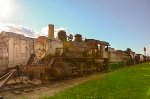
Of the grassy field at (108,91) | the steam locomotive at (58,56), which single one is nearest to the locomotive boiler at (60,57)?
the steam locomotive at (58,56)

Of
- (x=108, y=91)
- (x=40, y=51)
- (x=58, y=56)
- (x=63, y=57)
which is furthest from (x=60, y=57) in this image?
(x=108, y=91)

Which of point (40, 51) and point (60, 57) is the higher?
point (40, 51)

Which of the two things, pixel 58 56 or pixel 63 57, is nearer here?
pixel 58 56

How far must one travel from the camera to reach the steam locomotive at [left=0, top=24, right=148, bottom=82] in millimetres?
20956

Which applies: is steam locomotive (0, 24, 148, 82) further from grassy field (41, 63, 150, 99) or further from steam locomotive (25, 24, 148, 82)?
grassy field (41, 63, 150, 99)

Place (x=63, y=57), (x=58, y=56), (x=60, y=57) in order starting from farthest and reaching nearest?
(x=63, y=57)
(x=58, y=56)
(x=60, y=57)

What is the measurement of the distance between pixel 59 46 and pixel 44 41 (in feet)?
6.56

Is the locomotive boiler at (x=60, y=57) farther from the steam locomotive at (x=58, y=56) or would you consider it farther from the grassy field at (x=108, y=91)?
the grassy field at (x=108, y=91)

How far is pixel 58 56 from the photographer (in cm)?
2286

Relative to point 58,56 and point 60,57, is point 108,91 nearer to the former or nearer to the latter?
point 60,57

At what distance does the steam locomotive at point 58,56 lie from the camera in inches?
825

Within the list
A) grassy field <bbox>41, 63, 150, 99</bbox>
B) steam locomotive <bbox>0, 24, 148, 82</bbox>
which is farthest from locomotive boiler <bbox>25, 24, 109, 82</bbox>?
grassy field <bbox>41, 63, 150, 99</bbox>

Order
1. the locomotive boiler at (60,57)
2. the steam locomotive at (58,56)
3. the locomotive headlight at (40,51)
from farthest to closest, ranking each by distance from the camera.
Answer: the locomotive headlight at (40,51), the steam locomotive at (58,56), the locomotive boiler at (60,57)

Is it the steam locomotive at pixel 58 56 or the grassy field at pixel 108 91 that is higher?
the steam locomotive at pixel 58 56
